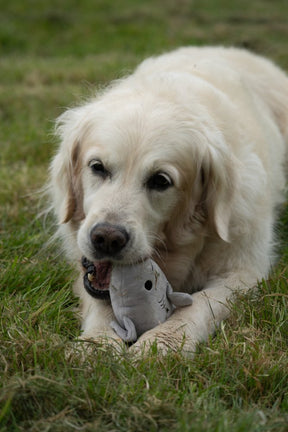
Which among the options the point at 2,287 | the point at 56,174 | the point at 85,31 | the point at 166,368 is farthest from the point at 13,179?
the point at 85,31

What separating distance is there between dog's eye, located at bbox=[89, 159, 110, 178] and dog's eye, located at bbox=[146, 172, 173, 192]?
23 centimetres

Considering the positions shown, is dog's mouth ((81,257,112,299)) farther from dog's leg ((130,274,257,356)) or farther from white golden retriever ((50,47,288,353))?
dog's leg ((130,274,257,356))

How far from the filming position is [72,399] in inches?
90.8

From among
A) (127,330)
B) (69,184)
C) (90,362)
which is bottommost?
(127,330)

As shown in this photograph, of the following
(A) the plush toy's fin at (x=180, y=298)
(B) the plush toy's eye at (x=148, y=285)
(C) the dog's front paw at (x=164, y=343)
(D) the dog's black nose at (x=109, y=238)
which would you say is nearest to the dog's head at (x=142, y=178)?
(D) the dog's black nose at (x=109, y=238)

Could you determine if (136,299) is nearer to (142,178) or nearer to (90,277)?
(90,277)

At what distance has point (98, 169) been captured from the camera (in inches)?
132

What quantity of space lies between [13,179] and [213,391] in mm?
3023

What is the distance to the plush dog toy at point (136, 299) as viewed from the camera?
9.91 ft

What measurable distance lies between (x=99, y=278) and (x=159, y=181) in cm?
61

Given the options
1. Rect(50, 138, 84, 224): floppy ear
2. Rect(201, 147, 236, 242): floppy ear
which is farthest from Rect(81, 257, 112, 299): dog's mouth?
Rect(201, 147, 236, 242): floppy ear

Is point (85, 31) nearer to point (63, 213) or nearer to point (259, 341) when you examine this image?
point (63, 213)

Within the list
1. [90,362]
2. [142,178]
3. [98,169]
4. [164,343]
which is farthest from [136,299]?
[98,169]

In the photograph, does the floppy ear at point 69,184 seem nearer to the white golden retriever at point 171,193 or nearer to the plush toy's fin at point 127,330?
the white golden retriever at point 171,193
